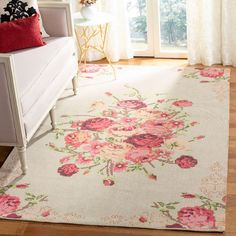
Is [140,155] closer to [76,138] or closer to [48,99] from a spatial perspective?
[76,138]

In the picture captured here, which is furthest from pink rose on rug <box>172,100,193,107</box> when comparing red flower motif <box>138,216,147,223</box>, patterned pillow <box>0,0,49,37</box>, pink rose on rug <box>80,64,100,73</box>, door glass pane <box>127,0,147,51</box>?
red flower motif <box>138,216,147,223</box>

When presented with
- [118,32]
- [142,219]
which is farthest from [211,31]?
[142,219]

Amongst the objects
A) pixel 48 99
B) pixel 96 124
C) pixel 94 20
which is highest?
pixel 94 20

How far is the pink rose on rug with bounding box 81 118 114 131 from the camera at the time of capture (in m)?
3.74

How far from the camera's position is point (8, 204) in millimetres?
2990

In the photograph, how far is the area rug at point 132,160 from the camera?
2859 mm

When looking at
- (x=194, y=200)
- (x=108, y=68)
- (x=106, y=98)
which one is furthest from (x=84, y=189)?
(x=108, y=68)

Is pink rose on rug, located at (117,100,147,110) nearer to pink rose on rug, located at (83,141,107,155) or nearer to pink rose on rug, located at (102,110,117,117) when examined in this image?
pink rose on rug, located at (102,110,117,117)

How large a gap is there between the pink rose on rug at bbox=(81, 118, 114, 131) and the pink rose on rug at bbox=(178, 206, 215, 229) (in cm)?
110

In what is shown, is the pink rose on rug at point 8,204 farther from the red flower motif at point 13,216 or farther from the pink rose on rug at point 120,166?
the pink rose on rug at point 120,166

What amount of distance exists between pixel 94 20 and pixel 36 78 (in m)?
1.14

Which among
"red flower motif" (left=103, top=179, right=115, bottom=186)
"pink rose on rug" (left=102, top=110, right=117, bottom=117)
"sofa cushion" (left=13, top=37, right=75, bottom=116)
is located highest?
→ "sofa cushion" (left=13, top=37, right=75, bottom=116)

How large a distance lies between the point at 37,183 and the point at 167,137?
929 mm

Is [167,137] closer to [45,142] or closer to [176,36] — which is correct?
[45,142]
